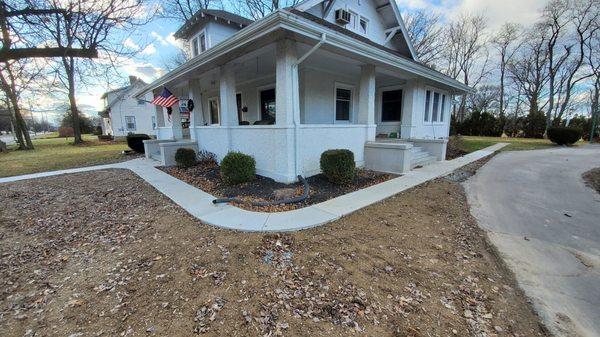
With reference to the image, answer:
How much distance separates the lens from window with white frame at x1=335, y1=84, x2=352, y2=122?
400 inches

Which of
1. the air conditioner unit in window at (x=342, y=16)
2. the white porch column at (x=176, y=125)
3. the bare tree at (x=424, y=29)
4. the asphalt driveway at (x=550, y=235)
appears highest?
the bare tree at (x=424, y=29)

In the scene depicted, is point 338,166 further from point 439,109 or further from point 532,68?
point 532,68

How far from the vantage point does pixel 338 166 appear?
6.20 m

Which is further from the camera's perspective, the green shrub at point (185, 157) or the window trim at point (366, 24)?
the window trim at point (366, 24)

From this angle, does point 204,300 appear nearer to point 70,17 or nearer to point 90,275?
point 90,275

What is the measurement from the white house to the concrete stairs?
6 cm

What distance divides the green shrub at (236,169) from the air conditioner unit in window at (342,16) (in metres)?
6.90

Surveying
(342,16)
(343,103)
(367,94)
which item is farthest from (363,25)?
(367,94)

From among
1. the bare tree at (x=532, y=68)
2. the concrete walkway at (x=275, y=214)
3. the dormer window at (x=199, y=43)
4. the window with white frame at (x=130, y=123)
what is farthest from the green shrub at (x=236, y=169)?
the bare tree at (x=532, y=68)

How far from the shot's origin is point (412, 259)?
3203mm

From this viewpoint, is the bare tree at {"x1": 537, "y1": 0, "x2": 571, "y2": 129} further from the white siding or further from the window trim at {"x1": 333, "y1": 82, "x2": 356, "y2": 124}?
the white siding

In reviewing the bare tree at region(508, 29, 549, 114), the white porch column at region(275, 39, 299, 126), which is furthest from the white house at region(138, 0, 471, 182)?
the bare tree at region(508, 29, 549, 114)

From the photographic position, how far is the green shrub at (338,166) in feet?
20.3

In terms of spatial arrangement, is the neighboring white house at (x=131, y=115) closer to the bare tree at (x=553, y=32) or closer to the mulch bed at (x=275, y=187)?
the mulch bed at (x=275, y=187)
